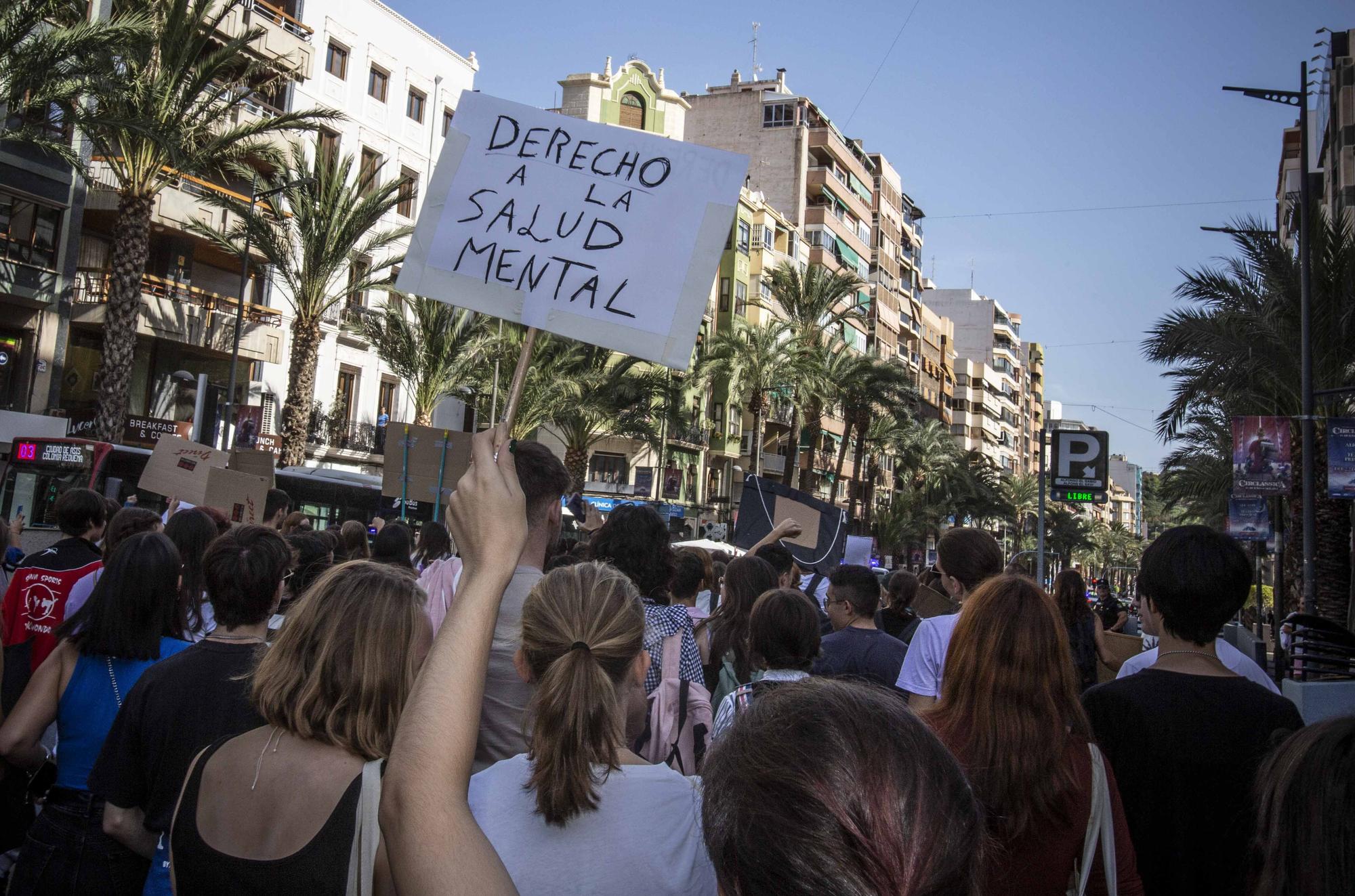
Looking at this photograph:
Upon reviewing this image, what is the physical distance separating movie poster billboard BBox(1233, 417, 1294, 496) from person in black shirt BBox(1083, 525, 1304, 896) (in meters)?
18.8

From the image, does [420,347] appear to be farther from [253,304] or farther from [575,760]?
[575,760]

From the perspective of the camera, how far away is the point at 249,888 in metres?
2.21

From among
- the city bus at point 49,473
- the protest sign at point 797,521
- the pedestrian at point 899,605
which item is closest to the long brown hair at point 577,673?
the pedestrian at point 899,605

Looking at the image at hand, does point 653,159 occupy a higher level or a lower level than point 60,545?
higher

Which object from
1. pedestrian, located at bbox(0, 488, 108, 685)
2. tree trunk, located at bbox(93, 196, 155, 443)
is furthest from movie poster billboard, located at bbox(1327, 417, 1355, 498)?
tree trunk, located at bbox(93, 196, 155, 443)

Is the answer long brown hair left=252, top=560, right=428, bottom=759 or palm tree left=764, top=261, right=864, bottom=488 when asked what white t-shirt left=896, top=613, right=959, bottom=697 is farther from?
palm tree left=764, top=261, right=864, bottom=488

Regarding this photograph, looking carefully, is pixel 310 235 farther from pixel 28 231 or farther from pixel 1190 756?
pixel 1190 756

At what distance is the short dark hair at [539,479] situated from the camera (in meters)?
3.57

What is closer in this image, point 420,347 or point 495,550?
point 495,550

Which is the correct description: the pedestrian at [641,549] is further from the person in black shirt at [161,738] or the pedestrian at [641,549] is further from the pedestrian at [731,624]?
the person in black shirt at [161,738]

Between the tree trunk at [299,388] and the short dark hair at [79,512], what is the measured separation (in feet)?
69.8

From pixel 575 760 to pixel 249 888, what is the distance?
71 cm

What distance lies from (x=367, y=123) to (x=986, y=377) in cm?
7319

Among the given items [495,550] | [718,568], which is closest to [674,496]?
[718,568]
